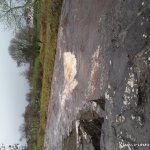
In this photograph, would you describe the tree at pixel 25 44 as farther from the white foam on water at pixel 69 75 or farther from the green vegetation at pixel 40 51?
the white foam on water at pixel 69 75

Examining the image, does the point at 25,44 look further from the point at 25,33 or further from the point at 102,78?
the point at 102,78

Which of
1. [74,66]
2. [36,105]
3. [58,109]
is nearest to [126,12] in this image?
[74,66]

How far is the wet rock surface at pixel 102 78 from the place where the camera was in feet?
15.3

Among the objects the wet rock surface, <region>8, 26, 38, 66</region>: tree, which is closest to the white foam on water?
the wet rock surface

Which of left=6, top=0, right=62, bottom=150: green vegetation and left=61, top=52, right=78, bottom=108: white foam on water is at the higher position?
left=6, top=0, right=62, bottom=150: green vegetation

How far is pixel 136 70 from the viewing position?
15.5 feet

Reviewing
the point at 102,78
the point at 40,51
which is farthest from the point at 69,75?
the point at 40,51

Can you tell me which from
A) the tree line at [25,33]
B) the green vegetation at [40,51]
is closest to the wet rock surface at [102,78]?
the green vegetation at [40,51]

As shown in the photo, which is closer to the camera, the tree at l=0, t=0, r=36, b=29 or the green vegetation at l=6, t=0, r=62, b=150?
the green vegetation at l=6, t=0, r=62, b=150

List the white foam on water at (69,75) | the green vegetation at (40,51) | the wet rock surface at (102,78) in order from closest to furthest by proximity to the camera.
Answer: the wet rock surface at (102,78) < the white foam on water at (69,75) < the green vegetation at (40,51)

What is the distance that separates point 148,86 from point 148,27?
2.42 feet

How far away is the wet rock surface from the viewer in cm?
465

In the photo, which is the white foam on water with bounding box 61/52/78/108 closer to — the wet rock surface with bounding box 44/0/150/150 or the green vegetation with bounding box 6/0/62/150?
the wet rock surface with bounding box 44/0/150/150

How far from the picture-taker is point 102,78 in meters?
6.32
